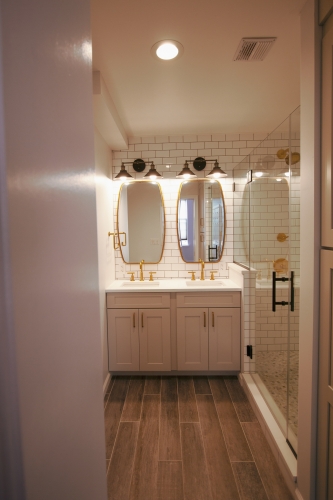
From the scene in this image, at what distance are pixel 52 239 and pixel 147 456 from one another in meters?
1.94

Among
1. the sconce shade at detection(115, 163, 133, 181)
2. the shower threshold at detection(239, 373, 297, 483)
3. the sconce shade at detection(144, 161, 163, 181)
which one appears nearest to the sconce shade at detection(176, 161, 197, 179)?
the sconce shade at detection(144, 161, 163, 181)

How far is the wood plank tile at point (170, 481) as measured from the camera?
5.04ft

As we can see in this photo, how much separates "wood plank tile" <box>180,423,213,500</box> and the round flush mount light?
2.62 m

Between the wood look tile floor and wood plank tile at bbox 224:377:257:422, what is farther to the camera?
wood plank tile at bbox 224:377:257:422

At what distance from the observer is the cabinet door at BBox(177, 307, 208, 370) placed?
2779 millimetres

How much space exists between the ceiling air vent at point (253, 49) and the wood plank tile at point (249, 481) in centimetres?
263

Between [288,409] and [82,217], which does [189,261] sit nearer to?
[288,409]

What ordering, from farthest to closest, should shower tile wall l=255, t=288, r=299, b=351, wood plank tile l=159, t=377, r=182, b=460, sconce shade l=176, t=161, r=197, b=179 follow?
sconce shade l=176, t=161, r=197, b=179 → wood plank tile l=159, t=377, r=182, b=460 → shower tile wall l=255, t=288, r=299, b=351

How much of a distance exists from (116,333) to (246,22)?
105 inches

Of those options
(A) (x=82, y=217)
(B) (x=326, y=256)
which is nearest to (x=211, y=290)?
(B) (x=326, y=256)

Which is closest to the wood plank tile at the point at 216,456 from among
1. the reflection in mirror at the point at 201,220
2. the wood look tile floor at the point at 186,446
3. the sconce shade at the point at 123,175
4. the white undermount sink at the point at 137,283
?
the wood look tile floor at the point at 186,446

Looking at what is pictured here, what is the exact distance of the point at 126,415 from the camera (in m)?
2.23

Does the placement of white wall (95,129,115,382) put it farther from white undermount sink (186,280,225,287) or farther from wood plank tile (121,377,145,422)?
white undermount sink (186,280,225,287)

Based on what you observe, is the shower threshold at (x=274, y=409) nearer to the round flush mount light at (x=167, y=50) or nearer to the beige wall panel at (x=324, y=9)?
the beige wall panel at (x=324, y=9)
